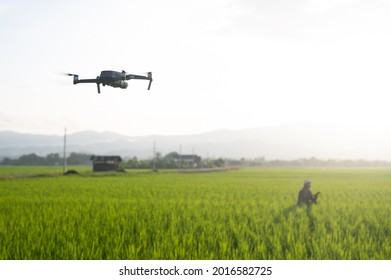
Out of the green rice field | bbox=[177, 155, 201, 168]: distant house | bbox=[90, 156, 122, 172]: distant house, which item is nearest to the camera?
the green rice field

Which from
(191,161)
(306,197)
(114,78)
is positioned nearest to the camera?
(114,78)

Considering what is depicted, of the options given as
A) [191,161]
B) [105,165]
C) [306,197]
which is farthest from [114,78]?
[191,161]

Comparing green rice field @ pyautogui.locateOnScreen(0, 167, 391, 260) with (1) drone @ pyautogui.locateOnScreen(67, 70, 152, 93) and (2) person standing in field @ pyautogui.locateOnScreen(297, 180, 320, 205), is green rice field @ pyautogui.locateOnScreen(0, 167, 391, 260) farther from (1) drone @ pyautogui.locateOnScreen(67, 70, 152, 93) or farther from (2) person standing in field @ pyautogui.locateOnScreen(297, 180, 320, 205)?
(1) drone @ pyautogui.locateOnScreen(67, 70, 152, 93)

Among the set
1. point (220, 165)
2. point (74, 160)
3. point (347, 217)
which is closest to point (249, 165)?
point (220, 165)

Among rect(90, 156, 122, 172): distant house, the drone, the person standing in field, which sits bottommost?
the person standing in field

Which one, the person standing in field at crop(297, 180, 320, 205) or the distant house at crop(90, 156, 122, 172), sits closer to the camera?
the person standing in field at crop(297, 180, 320, 205)

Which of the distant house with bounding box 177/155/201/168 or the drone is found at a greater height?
the drone

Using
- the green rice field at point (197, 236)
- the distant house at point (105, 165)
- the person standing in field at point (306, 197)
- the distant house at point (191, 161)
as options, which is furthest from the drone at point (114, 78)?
the distant house at point (191, 161)

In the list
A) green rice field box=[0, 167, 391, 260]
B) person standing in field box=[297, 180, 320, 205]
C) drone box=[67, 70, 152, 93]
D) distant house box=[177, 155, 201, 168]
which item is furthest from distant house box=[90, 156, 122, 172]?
drone box=[67, 70, 152, 93]

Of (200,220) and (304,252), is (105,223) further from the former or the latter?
(304,252)

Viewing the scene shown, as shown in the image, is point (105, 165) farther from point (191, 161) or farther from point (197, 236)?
point (191, 161)

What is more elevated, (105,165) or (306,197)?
(105,165)
